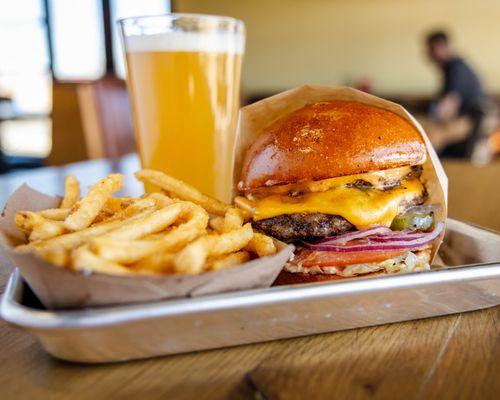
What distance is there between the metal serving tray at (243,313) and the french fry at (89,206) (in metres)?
0.17

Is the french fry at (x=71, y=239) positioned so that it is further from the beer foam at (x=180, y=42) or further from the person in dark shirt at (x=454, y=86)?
the person in dark shirt at (x=454, y=86)

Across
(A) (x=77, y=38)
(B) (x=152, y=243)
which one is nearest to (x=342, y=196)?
(B) (x=152, y=243)

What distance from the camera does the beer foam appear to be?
5.73 ft

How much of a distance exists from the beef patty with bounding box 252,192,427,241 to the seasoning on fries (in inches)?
4.0

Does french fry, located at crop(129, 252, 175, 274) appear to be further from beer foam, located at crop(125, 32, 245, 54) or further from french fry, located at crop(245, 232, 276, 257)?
beer foam, located at crop(125, 32, 245, 54)

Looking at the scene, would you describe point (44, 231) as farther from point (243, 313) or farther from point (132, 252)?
point (243, 313)

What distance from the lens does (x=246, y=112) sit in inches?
59.9

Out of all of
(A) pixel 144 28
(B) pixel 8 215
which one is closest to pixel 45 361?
(B) pixel 8 215

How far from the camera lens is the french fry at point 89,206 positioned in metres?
1.07

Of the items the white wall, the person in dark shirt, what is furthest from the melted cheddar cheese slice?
the white wall

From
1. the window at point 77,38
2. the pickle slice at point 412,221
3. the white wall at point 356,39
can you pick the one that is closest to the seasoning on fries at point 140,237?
the pickle slice at point 412,221

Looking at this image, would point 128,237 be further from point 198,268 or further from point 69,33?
point 69,33

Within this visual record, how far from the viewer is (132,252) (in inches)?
34.3

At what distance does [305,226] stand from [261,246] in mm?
223
